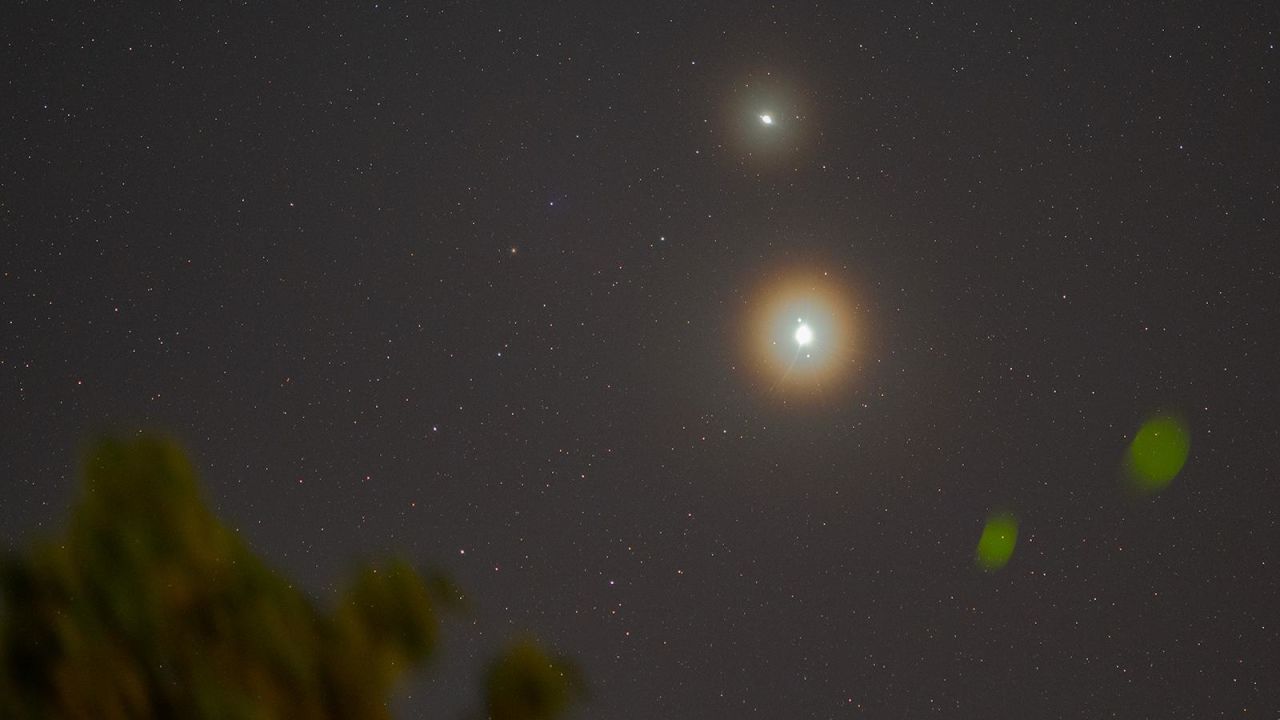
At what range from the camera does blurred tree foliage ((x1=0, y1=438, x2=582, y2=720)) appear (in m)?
2.11

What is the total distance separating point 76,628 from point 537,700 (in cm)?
118

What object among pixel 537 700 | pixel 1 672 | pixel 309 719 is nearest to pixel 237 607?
pixel 309 719

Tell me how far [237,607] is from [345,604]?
0.97ft

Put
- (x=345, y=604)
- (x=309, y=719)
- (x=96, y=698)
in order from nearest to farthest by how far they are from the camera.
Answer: (x=96, y=698) → (x=309, y=719) → (x=345, y=604)

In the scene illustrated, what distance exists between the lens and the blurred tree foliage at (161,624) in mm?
2109

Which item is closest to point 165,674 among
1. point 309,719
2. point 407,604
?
point 309,719

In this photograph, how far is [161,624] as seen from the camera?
2.17m

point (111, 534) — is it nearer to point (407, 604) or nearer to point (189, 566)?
point (189, 566)

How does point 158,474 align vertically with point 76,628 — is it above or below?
above

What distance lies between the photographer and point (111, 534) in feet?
7.22

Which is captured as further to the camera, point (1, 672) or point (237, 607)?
point (237, 607)

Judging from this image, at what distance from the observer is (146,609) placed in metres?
2.17

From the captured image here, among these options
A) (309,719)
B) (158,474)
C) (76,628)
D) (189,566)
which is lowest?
(309,719)

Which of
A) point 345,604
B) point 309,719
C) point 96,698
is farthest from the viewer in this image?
point 345,604
